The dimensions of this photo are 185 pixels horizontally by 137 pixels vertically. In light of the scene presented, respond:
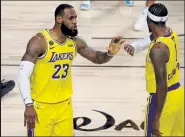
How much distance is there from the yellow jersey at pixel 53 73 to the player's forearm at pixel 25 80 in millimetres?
155

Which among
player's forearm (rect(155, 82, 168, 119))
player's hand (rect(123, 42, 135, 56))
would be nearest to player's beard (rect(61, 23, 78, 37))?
player's hand (rect(123, 42, 135, 56))

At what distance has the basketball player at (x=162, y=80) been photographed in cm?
449

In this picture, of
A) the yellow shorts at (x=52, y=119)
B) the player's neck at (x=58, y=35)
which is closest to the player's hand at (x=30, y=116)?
the yellow shorts at (x=52, y=119)

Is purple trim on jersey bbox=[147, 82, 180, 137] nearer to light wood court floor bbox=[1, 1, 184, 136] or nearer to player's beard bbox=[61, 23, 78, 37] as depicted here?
player's beard bbox=[61, 23, 78, 37]

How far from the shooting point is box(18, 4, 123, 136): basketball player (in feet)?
15.1

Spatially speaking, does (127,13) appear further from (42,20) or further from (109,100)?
(109,100)

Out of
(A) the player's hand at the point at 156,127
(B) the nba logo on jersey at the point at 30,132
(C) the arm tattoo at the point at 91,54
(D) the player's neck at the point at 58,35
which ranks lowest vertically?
(B) the nba logo on jersey at the point at 30,132

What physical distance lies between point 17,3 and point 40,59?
6.30 metres

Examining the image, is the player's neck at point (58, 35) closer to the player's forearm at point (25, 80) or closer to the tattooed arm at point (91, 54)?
the tattooed arm at point (91, 54)

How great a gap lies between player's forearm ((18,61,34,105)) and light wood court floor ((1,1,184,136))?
5.58ft

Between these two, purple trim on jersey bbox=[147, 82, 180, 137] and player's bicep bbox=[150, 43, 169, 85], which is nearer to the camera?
player's bicep bbox=[150, 43, 169, 85]

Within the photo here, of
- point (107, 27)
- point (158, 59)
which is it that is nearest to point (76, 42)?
point (158, 59)

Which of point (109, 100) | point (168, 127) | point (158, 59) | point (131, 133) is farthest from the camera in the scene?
point (109, 100)

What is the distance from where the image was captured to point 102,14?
399 inches
